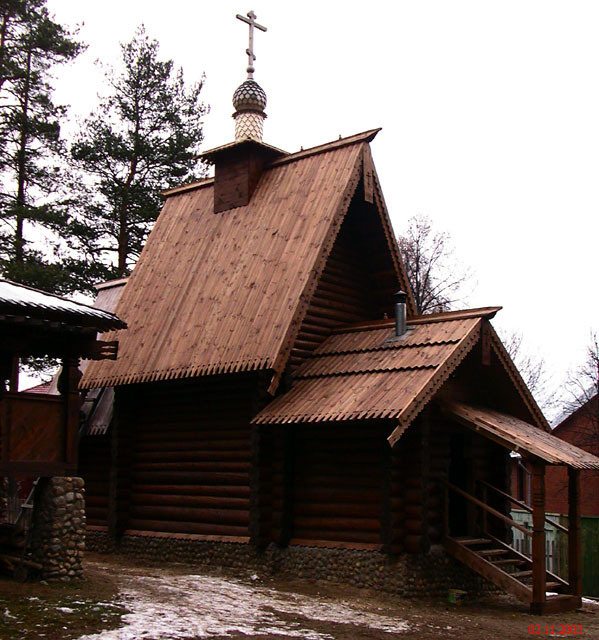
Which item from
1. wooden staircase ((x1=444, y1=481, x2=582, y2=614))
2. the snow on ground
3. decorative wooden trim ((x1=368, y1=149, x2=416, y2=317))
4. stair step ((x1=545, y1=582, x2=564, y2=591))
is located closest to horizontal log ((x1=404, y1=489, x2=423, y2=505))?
wooden staircase ((x1=444, y1=481, x2=582, y2=614))

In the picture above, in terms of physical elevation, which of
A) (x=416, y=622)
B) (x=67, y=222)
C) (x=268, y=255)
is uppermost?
(x=67, y=222)

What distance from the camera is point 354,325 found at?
17.7m

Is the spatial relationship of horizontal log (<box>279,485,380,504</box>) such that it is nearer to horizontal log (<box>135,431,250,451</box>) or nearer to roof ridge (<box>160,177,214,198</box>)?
horizontal log (<box>135,431,250,451</box>)

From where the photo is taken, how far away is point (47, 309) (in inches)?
517

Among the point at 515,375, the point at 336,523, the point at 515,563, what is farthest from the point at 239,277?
the point at 515,563

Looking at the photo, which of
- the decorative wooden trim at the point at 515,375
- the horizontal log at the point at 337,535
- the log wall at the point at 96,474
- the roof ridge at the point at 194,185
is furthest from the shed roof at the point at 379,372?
the roof ridge at the point at 194,185

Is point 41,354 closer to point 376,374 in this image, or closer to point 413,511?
point 376,374

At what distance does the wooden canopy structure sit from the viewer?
42.8 ft

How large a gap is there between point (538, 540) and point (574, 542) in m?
1.97

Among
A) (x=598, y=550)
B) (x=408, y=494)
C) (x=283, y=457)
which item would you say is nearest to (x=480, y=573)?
(x=408, y=494)

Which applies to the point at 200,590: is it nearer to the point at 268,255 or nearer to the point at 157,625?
the point at 157,625

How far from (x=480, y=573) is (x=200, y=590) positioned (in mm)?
4568

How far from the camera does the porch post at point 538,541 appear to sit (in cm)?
1362

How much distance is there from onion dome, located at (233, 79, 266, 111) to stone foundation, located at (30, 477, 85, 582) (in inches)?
416
